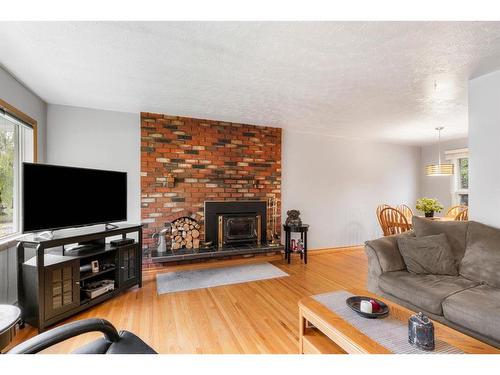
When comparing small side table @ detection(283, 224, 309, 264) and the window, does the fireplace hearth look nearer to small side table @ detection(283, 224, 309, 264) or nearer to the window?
small side table @ detection(283, 224, 309, 264)

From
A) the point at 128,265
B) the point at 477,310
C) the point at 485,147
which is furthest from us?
the point at 128,265

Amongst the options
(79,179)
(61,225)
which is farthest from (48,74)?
(61,225)

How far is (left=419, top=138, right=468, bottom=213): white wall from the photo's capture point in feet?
16.8

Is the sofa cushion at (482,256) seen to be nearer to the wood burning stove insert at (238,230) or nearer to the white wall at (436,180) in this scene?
the wood burning stove insert at (238,230)

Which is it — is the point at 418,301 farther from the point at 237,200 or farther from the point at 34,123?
the point at 34,123

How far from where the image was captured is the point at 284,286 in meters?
2.99

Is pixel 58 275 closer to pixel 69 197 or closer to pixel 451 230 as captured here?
pixel 69 197

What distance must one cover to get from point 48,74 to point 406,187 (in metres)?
6.47

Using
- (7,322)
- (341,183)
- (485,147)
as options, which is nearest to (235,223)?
(341,183)

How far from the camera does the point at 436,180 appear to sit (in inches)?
211

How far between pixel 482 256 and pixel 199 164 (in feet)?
11.1

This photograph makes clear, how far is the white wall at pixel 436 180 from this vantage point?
511cm

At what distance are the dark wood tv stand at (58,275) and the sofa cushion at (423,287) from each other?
9.11ft

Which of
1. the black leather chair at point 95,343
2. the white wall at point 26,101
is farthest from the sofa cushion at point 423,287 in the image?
the white wall at point 26,101
